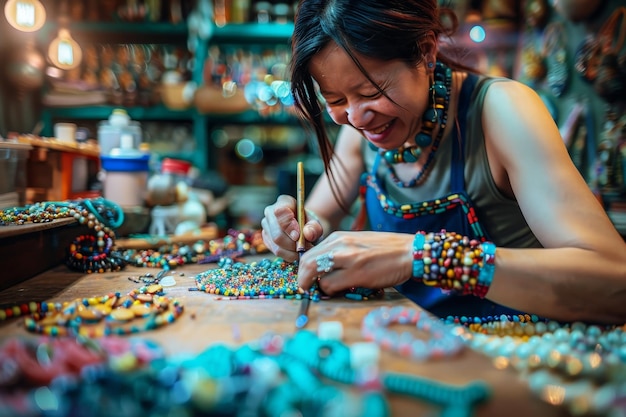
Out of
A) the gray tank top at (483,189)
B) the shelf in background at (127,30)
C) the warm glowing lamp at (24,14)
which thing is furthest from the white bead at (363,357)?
the shelf in background at (127,30)

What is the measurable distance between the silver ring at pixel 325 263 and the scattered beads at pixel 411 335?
0.14 m

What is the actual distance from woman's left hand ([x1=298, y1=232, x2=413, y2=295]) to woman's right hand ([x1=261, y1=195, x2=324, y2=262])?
0.22 meters

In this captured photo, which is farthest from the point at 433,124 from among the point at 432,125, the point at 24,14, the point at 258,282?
the point at 24,14

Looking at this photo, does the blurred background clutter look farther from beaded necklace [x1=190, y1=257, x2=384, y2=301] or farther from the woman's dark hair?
beaded necklace [x1=190, y1=257, x2=384, y2=301]

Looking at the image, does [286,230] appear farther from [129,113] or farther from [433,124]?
[129,113]

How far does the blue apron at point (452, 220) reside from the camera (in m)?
1.31

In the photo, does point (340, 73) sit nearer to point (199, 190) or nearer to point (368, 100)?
point (368, 100)

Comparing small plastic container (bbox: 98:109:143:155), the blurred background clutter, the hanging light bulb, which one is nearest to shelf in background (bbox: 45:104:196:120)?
the blurred background clutter

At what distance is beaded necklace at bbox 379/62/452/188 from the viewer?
1.33m

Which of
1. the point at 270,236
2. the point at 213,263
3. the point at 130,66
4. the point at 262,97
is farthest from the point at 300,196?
the point at 130,66

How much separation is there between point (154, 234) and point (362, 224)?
76cm

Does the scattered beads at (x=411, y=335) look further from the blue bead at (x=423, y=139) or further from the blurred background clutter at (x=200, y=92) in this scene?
the blurred background clutter at (x=200, y=92)

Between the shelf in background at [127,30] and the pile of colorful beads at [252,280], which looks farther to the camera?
the shelf in background at [127,30]

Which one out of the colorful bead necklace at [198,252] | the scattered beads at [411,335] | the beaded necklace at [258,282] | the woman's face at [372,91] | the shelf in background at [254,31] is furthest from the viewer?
the shelf in background at [254,31]
